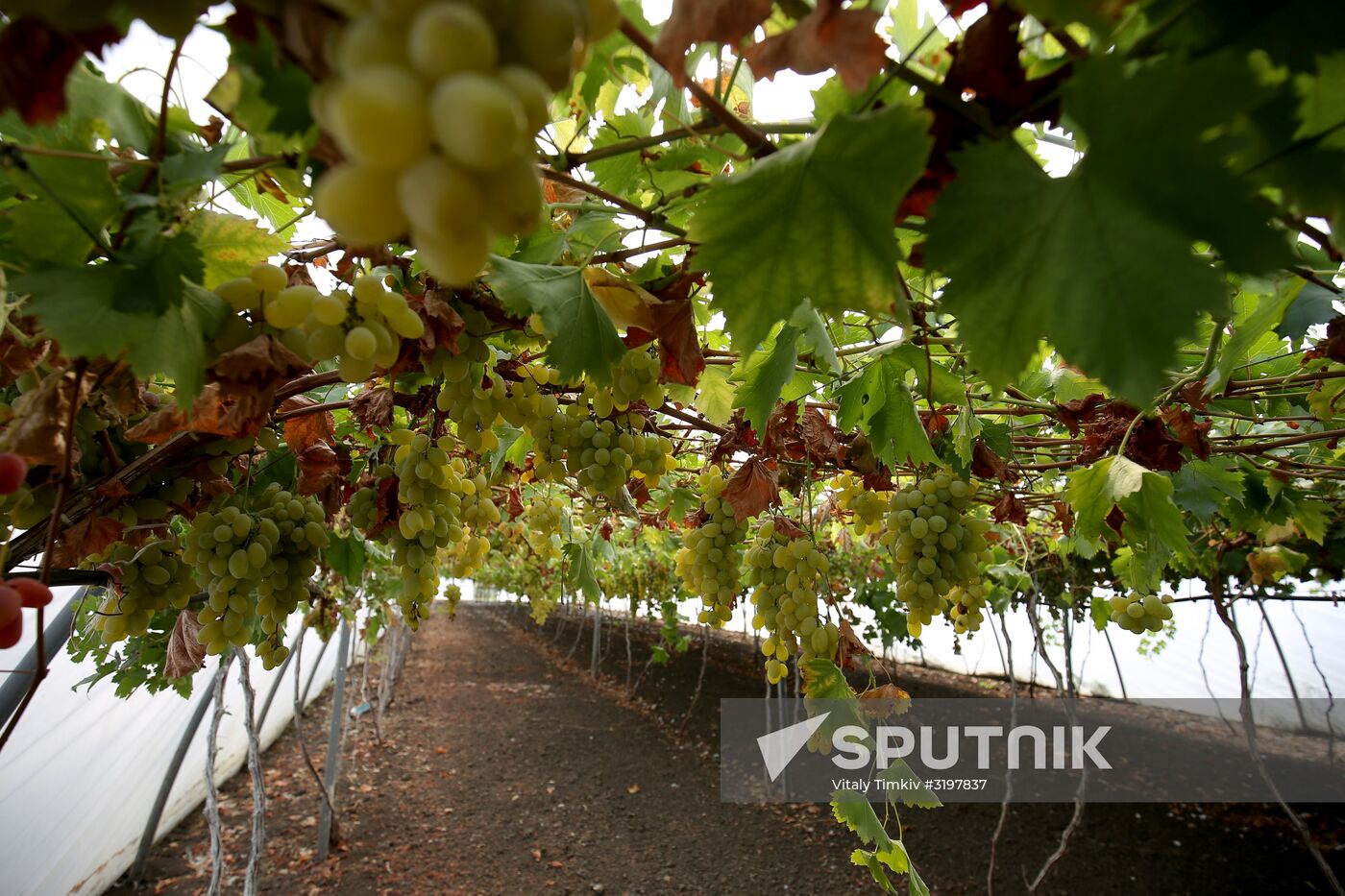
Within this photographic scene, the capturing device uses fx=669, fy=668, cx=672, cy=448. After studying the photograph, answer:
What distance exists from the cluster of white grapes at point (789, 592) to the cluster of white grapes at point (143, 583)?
1516mm

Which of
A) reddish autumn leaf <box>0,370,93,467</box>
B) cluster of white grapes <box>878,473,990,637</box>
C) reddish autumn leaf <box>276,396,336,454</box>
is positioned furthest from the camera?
cluster of white grapes <box>878,473,990,637</box>

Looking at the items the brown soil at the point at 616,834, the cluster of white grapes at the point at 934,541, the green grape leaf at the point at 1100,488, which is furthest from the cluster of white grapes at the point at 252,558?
the brown soil at the point at 616,834

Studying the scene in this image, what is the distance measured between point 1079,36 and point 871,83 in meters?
0.22

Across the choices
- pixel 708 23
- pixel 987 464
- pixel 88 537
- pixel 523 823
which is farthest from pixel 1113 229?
pixel 523 823

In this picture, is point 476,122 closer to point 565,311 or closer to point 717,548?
point 565,311

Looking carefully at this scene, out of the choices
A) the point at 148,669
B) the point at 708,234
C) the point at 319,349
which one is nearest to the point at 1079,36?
the point at 708,234

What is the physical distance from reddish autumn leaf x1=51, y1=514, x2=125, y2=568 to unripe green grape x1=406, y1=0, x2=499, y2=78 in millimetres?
1238

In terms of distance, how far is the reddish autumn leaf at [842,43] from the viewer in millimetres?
507

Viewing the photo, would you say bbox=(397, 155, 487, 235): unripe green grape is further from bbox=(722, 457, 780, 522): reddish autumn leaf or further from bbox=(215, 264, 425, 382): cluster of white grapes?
bbox=(722, 457, 780, 522): reddish autumn leaf

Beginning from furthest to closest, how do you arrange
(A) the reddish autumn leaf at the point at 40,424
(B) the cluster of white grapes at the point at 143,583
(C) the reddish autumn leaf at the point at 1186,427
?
(C) the reddish autumn leaf at the point at 1186,427, (B) the cluster of white grapes at the point at 143,583, (A) the reddish autumn leaf at the point at 40,424

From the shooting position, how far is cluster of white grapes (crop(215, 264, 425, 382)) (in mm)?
712

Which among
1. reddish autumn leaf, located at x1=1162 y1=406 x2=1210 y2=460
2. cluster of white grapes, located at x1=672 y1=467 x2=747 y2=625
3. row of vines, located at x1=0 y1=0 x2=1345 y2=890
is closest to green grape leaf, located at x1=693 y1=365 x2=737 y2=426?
row of vines, located at x1=0 y1=0 x2=1345 y2=890

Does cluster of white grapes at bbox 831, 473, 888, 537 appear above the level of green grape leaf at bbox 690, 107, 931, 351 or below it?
above

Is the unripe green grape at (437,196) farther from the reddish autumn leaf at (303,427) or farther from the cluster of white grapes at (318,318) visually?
the reddish autumn leaf at (303,427)
